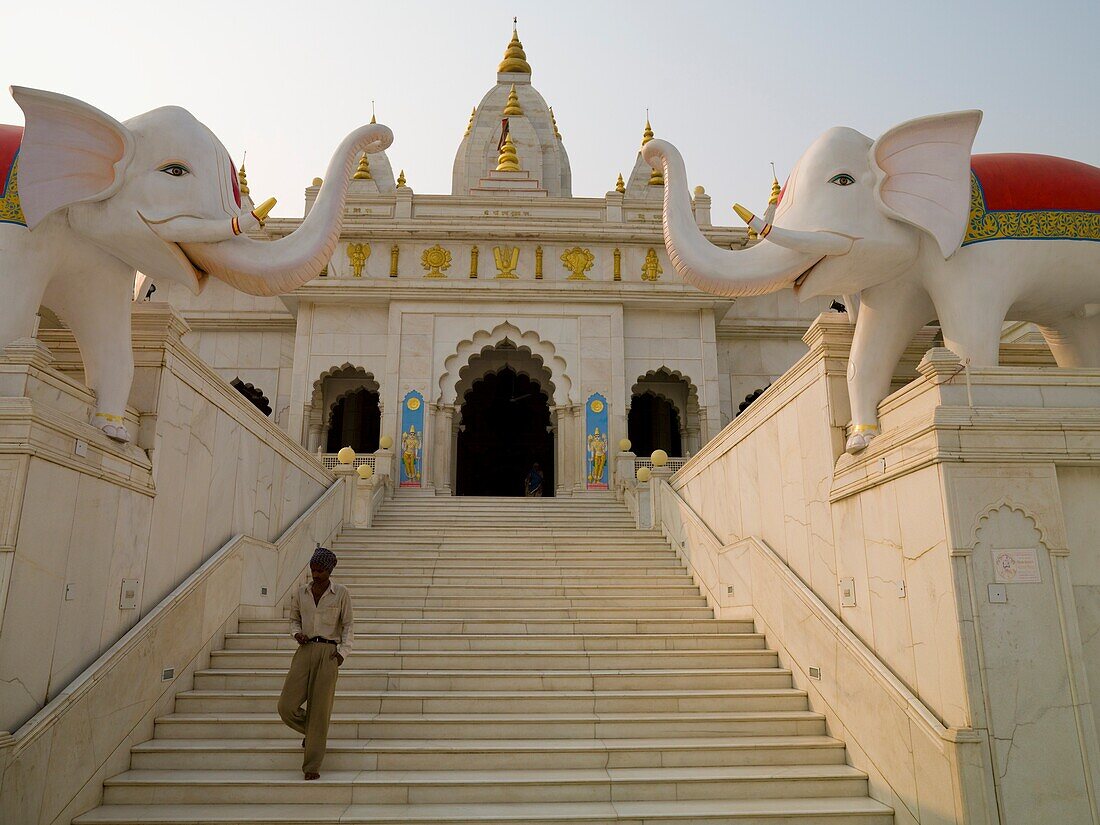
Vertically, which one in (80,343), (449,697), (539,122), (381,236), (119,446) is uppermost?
(539,122)

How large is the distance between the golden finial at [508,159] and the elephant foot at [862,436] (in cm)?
1825

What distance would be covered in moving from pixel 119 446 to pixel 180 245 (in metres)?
1.50

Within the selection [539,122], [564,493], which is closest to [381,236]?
[564,493]

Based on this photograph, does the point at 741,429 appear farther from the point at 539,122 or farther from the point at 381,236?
the point at 539,122

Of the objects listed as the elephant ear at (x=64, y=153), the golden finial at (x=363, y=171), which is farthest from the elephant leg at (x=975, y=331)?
the golden finial at (x=363, y=171)

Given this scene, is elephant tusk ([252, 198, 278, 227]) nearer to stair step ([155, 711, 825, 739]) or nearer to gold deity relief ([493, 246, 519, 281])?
stair step ([155, 711, 825, 739])

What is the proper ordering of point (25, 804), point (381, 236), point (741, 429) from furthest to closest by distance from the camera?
point (381, 236) → point (741, 429) → point (25, 804)

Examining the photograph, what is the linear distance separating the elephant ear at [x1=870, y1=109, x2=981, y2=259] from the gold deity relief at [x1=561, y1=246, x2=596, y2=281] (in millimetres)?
12886

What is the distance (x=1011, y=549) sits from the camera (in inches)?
195

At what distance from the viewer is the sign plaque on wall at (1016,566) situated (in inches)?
193

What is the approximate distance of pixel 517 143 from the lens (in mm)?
25422

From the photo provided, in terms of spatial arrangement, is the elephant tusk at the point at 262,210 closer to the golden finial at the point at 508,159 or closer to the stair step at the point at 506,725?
the stair step at the point at 506,725

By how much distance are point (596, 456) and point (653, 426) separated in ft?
17.6

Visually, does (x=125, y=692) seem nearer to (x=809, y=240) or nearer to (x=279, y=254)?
(x=279, y=254)
